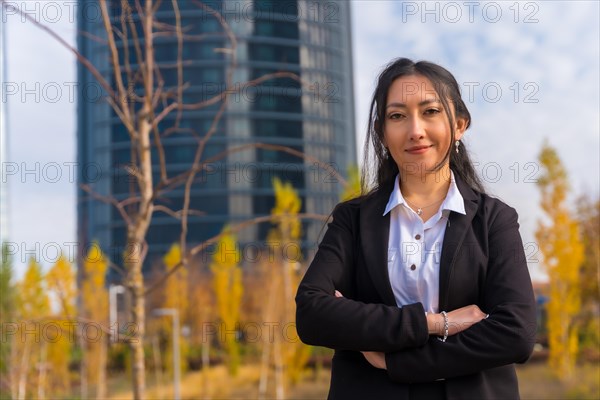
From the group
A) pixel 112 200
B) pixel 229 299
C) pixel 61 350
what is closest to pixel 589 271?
pixel 229 299

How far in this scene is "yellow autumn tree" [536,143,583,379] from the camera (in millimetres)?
17641

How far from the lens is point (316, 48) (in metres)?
48.4

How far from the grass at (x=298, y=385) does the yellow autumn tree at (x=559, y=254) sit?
79 centimetres

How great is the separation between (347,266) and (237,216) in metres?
45.6

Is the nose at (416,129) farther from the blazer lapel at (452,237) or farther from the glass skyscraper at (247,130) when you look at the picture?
the glass skyscraper at (247,130)

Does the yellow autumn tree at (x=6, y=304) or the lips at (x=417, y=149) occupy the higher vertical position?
the lips at (x=417, y=149)

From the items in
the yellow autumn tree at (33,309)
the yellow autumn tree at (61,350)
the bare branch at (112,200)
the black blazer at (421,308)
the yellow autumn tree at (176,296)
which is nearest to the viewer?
the black blazer at (421,308)

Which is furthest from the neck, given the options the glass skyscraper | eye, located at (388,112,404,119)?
the glass skyscraper

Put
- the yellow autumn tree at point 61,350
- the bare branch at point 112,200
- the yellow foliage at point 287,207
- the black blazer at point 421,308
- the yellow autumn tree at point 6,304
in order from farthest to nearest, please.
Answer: the yellow foliage at point 287,207 → the yellow autumn tree at point 61,350 → the yellow autumn tree at point 6,304 → the bare branch at point 112,200 → the black blazer at point 421,308

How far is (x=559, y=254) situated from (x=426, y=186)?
17.2 metres

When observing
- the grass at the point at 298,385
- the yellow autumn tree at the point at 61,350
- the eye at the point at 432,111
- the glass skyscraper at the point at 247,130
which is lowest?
the grass at the point at 298,385

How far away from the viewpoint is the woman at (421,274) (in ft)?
4.65

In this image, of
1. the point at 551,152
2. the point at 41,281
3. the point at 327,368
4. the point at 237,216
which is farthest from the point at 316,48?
the point at 41,281

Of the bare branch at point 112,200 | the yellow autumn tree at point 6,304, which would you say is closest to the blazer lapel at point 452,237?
the bare branch at point 112,200
